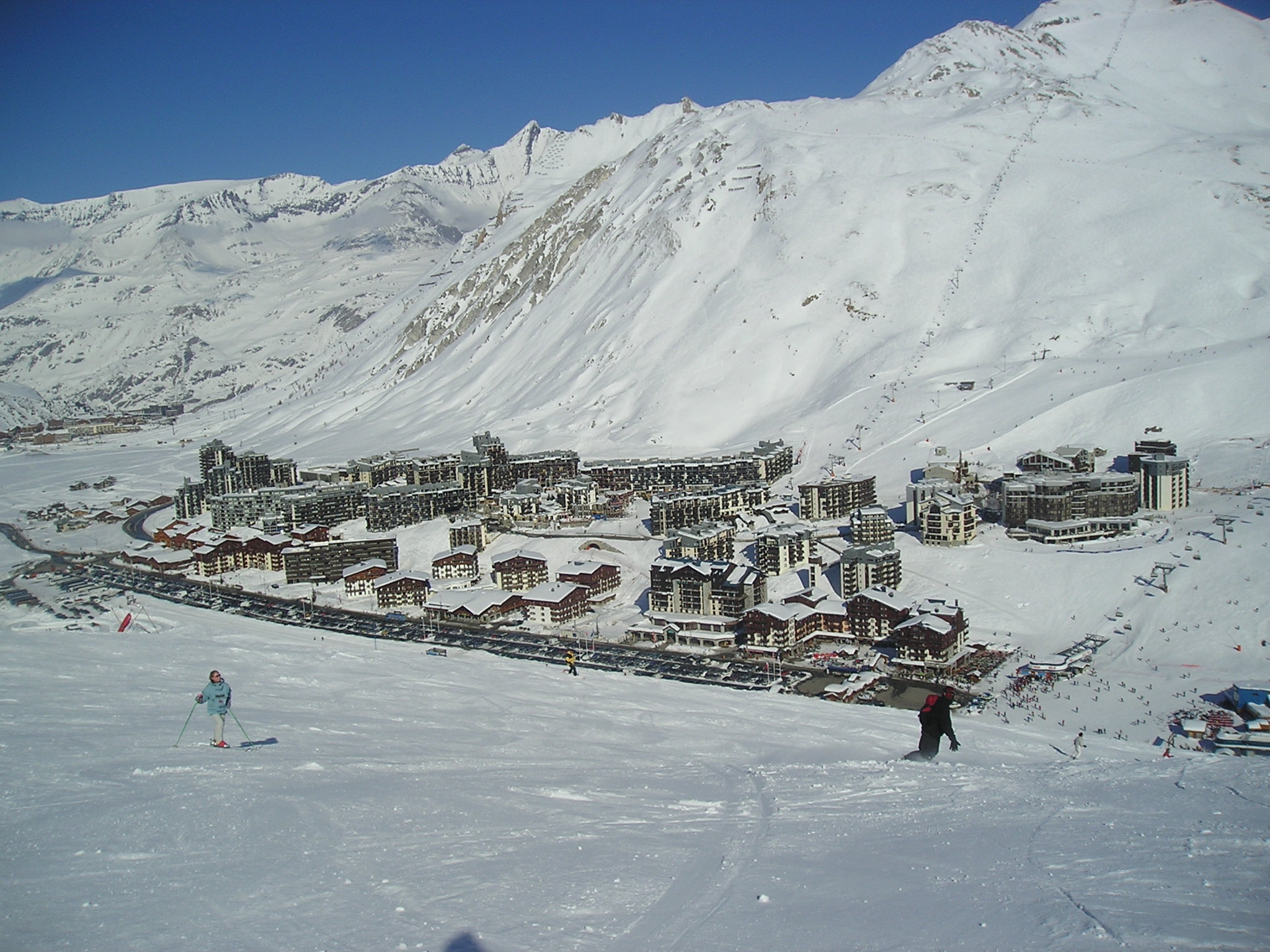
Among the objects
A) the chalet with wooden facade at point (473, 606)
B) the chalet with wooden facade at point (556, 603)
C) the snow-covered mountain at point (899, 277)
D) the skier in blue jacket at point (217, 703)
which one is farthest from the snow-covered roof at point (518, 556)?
the skier in blue jacket at point (217, 703)

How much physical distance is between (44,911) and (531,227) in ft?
309

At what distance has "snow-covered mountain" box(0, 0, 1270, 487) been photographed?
5044 cm

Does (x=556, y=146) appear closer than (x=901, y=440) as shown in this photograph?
No

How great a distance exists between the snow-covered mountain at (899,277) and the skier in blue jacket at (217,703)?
132 feet

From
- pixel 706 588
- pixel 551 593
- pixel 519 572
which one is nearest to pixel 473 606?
pixel 551 593

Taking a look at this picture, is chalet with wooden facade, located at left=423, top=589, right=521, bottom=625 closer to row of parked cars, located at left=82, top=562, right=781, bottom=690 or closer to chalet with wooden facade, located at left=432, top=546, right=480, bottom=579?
row of parked cars, located at left=82, top=562, right=781, bottom=690

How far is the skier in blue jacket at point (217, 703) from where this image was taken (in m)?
8.34

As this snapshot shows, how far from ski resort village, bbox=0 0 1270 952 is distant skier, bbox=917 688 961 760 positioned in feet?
0.31

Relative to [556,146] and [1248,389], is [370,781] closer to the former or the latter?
[1248,389]

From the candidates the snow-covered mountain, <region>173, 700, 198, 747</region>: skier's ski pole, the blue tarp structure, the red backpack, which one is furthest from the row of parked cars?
the snow-covered mountain

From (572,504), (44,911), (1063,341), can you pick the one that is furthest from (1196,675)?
(1063,341)

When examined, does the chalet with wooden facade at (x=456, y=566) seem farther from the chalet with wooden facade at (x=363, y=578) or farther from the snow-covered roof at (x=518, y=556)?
the chalet with wooden facade at (x=363, y=578)

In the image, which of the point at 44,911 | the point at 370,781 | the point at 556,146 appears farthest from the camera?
the point at 556,146

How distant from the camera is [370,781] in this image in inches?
301
